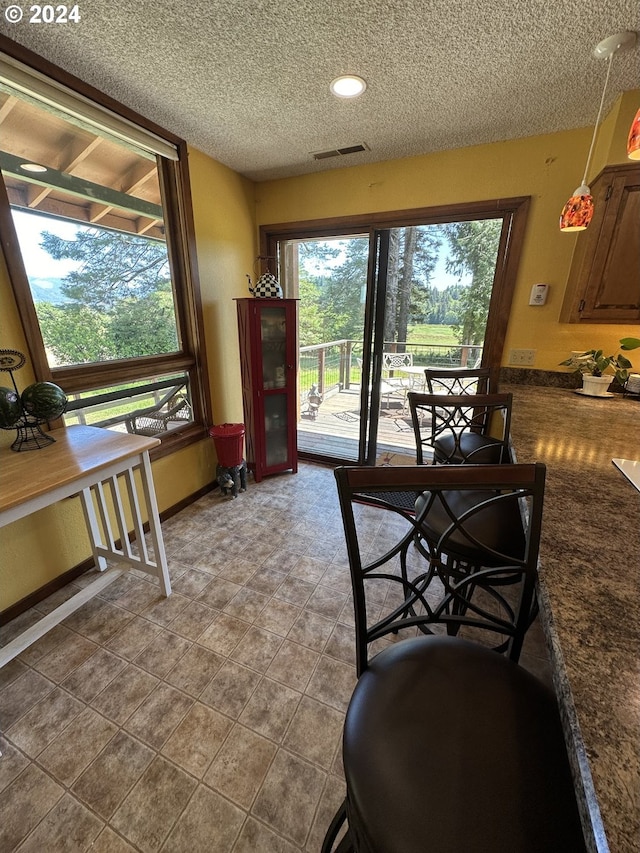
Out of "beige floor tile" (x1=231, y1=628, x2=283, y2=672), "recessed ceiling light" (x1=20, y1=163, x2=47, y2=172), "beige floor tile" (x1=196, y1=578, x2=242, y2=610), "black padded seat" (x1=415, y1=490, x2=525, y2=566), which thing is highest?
"recessed ceiling light" (x1=20, y1=163, x2=47, y2=172)

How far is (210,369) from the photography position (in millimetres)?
2785

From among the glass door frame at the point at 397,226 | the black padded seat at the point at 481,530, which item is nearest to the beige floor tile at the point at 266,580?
the black padded seat at the point at 481,530

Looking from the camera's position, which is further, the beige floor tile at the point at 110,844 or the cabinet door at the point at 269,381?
the cabinet door at the point at 269,381

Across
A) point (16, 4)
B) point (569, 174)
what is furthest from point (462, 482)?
point (569, 174)

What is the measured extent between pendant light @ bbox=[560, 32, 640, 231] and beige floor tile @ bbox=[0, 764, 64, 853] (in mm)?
3049

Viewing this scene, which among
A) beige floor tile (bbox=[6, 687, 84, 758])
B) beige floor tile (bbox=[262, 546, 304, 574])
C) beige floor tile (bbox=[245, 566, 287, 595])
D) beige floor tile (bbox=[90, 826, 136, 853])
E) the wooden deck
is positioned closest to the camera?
beige floor tile (bbox=[90, 826, 136, 853])

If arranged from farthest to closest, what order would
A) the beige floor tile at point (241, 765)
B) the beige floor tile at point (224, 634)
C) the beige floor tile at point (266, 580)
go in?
the beige floor tile at point (266, 580)
the beige floor tile at point (224, 634)
the beige floor tile at point (241, 765)

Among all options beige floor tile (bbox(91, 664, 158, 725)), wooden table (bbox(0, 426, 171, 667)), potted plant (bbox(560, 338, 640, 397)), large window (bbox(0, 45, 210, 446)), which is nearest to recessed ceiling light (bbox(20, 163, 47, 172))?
large window (bbox(0, 45, 210, 446))

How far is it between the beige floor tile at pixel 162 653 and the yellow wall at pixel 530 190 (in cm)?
265

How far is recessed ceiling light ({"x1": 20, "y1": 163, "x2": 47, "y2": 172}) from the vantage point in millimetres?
1641

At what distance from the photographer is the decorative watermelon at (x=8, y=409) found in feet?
4.70

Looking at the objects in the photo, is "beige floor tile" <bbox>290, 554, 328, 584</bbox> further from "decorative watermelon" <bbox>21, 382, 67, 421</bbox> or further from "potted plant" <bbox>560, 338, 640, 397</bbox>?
"potted plant" <bbox>560, 338, 640, 397</bbox>

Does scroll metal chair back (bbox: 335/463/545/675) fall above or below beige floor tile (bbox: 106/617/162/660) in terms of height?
above

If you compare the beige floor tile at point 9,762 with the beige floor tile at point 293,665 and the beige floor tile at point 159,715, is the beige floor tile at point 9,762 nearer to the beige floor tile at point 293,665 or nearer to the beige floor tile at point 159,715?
the beige floor tile at point 159,715
